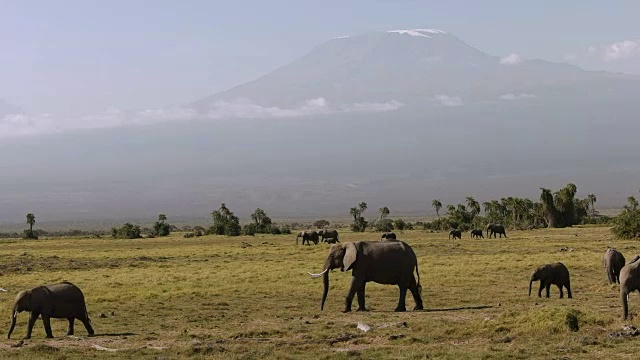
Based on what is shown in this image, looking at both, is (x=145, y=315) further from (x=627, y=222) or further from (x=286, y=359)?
(x=627, y=222)

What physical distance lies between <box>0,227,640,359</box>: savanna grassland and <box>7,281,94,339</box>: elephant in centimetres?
53

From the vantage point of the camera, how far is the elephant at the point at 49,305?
2092cm

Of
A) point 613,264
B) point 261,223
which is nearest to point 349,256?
point 613,264

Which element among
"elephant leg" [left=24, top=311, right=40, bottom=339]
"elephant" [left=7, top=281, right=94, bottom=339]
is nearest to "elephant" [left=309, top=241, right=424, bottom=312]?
"elephant" [left=7, top=281, right=94, bottom=339]

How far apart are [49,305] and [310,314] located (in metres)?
8.04

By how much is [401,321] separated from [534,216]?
9462 centimetres

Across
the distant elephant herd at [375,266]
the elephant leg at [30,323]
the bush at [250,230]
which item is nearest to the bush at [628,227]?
the distant elephant herd at [375,266]

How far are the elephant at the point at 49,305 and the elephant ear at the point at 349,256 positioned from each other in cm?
866

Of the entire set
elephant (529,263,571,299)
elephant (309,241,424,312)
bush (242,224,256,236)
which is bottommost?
elephant (529,263,571,299)

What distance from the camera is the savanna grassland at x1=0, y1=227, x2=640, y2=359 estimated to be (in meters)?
17.6

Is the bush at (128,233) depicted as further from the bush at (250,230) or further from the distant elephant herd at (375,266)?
the distant elephant herd at (375,266)

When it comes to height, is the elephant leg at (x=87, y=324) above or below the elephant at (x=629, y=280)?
below

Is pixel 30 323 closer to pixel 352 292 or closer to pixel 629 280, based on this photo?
pixel 352 292

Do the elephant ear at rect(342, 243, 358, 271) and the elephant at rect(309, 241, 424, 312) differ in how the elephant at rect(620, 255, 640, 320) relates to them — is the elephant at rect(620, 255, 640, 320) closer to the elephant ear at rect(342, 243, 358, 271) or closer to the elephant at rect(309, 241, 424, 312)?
the elephant at rect(309, 241, 424, 312)
